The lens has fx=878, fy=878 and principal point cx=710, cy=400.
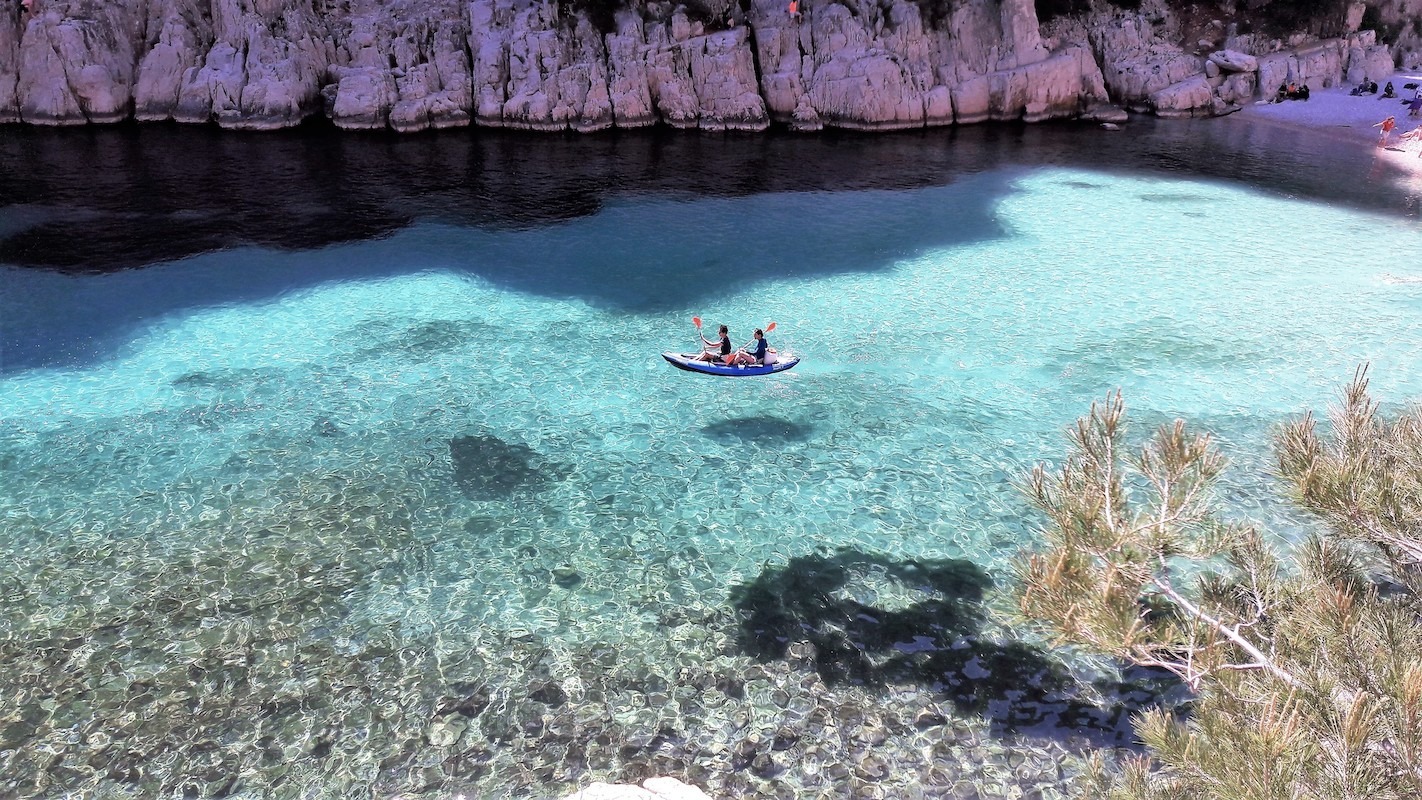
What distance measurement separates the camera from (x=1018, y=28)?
4419cm

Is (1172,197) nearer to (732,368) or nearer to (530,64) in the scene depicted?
(732,368)

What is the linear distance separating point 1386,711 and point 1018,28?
1798 inches

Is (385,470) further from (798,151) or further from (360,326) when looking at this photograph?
(798,151)

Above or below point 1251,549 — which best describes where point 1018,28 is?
above

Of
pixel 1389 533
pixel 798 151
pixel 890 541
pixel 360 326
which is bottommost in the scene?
pixel 890 541

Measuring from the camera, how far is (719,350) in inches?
744

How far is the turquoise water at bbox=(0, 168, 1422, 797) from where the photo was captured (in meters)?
10.2

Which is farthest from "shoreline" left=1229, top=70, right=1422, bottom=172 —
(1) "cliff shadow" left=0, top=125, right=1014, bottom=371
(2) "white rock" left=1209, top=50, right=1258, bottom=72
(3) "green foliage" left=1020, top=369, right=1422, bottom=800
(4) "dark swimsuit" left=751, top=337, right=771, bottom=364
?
(3) "green foliage" left=1020, top=369, right=1422, bottom=800

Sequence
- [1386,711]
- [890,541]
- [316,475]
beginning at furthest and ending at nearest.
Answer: [316,475] → [890,541] → [1386,711]

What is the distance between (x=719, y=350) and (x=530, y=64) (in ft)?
93.2

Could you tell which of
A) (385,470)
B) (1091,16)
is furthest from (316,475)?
(1091,16)

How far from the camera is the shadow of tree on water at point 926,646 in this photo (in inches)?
415

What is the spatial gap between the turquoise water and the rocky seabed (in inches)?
640

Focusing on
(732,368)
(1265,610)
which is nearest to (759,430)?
(732,368)
